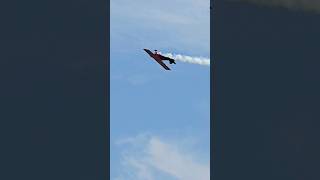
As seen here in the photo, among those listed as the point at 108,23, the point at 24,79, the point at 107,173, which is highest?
the point at 108,23

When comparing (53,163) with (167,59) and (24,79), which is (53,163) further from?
(167,59)

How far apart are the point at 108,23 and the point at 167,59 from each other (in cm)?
979

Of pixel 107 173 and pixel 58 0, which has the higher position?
pixel 58 0
